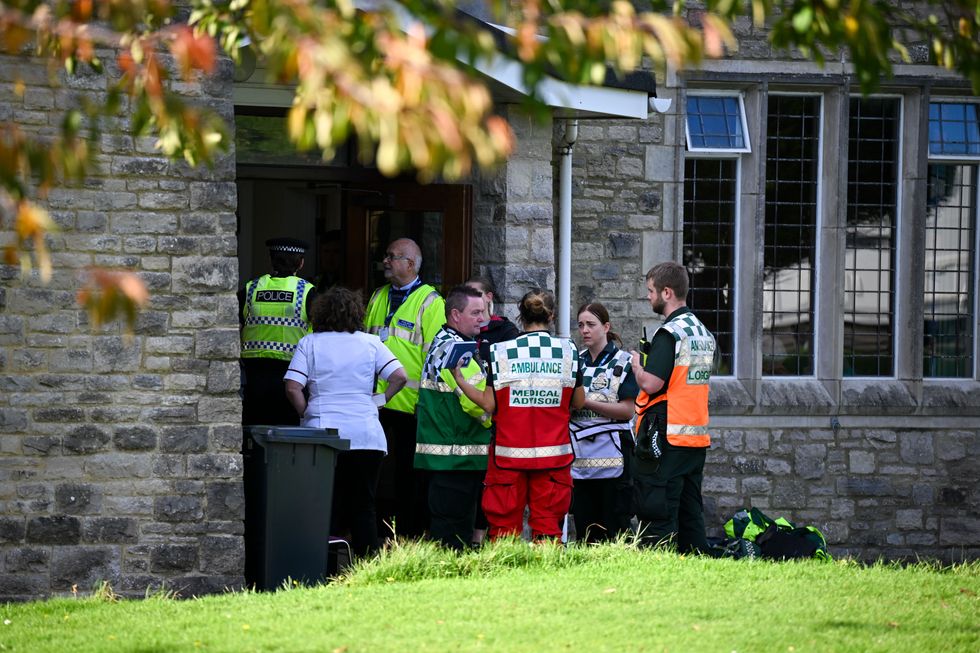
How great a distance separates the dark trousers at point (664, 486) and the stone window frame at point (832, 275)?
3890 mm

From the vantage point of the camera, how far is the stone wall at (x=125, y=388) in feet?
26.9

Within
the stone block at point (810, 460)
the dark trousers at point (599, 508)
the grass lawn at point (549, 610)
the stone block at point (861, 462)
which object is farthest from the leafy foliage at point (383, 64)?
the stone block at point (861, 462)

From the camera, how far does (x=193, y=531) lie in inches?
328

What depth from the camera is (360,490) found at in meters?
8.80

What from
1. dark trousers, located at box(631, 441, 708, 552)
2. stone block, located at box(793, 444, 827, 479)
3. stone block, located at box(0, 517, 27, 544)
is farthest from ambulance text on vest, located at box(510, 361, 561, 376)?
stone block, located at box(793, 444, 827, 479)

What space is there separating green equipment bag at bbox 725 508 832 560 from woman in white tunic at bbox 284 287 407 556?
281 centimetres

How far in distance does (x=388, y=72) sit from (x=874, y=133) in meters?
10.4

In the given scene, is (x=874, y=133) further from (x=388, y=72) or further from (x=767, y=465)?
(x=388, y=72)

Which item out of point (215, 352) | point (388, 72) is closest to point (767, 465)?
point (215, 352)

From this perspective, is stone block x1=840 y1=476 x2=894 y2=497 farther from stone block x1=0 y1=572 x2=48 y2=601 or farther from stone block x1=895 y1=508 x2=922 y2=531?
stone block x1=0 y1=572 x2=48 y2=601

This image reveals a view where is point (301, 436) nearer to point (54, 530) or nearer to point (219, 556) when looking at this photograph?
point (219, 556)

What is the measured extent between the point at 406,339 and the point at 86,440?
2220 millimetres

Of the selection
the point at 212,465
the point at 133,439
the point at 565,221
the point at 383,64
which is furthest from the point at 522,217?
the point at 383,64

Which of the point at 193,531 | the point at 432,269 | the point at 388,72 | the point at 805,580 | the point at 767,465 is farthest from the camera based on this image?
the point at 767,465
